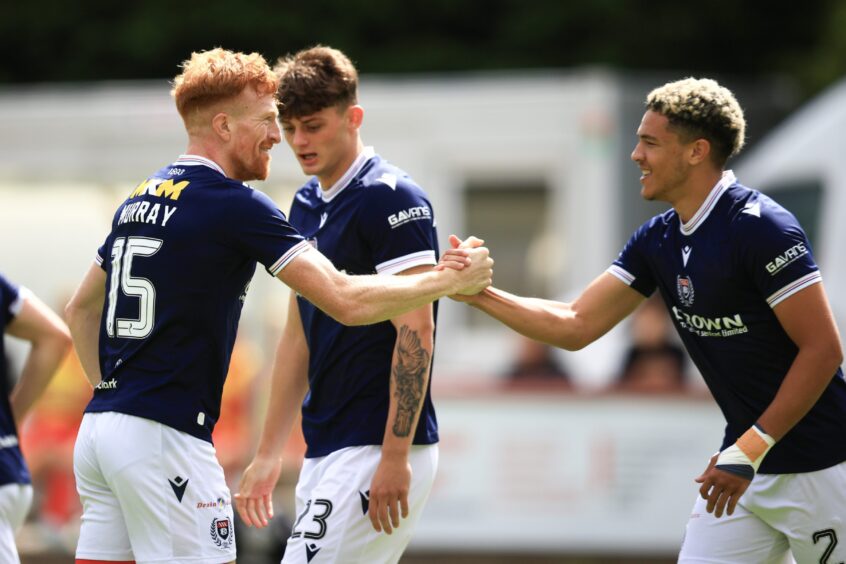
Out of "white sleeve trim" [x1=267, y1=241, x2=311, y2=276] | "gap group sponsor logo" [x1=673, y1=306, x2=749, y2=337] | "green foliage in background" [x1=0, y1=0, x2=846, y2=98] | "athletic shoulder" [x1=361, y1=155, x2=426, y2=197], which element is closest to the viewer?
"white sleeve trim" [x1=267, y1=241, x2=311, y2=276]

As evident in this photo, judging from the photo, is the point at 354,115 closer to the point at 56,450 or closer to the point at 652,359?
the point at 652,359

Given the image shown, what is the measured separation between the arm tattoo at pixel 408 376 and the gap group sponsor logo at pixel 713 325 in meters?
1.03

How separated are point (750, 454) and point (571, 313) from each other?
44.0 inches

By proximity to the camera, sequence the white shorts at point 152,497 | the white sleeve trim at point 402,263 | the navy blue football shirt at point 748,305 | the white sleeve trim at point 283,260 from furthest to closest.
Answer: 1. the white sleeve trim at point 402,263
2. the navy blue football shirt at point 748,305
3. the white sleeve trim at point 283,260
4. the white shorts at point 152,497

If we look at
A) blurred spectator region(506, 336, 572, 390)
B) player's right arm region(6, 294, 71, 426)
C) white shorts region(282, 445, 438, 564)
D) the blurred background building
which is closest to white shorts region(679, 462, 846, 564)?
white shorts region(282, 445, 438, 564)

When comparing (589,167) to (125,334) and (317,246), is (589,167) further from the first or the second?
(125,334)

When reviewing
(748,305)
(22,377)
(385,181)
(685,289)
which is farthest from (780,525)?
(22,377)

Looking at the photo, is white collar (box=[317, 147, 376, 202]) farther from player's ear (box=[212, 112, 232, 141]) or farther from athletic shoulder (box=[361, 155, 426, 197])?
player's ear (box=[212, 112, 232, 141])

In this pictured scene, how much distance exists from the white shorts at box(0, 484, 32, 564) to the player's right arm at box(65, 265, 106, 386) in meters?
0.94

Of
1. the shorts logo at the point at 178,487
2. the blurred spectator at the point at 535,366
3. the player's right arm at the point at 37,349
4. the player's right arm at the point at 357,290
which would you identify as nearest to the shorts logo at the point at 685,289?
the player's right arm at the point at 357,290

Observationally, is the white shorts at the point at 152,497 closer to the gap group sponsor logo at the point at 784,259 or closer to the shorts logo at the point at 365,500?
the shorts logo at the point at 365,500

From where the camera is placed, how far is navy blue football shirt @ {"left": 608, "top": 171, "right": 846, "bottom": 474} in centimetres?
470

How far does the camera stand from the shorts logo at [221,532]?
14.5ft

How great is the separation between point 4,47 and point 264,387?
37.6 feet
